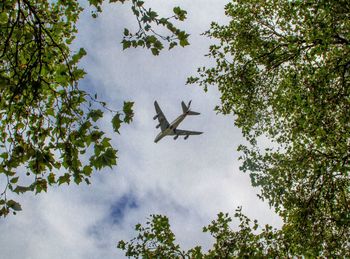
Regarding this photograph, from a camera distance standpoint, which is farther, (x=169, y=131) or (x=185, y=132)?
(x=185, y=132)

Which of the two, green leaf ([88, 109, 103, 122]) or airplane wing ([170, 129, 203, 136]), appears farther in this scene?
airplane wing ([170, 129, 203, 136])

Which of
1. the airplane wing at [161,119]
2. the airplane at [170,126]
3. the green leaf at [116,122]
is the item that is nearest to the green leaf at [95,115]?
the green leaf at [116,122]

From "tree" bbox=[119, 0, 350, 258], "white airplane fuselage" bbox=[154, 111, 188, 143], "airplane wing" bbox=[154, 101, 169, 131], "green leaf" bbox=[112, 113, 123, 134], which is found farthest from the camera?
"airplane wing" bbox=[154, 101, 169, 131]

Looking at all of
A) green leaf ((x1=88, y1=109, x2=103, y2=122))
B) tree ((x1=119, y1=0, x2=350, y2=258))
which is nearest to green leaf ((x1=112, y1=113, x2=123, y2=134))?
green leaf ((x1=88, y1=109, x2=103, y2=122))

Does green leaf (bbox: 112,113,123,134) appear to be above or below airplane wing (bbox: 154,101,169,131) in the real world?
below

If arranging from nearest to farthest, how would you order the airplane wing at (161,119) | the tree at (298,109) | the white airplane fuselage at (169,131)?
the tree at (298,109) < the white airplane fuselage at (169,131) < the airplane wing at (161,119)

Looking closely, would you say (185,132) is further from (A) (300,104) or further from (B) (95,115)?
(B) (95,115)

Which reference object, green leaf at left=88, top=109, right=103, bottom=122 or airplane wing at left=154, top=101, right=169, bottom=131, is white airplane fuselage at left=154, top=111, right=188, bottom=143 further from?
green leaf at left=88, top=109, right=103, bottom=122

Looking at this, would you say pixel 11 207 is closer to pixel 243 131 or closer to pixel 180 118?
pixel 243 131

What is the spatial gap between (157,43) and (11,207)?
136 inches

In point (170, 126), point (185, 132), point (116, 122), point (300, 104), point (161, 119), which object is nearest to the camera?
point (116, 122)

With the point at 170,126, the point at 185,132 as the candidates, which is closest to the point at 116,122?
the point at 170,126

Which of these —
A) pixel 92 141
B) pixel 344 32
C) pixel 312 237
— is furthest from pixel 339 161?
pixel 92 141

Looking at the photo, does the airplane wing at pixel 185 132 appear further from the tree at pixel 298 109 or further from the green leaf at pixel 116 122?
the green leaf at pixel 116 122
